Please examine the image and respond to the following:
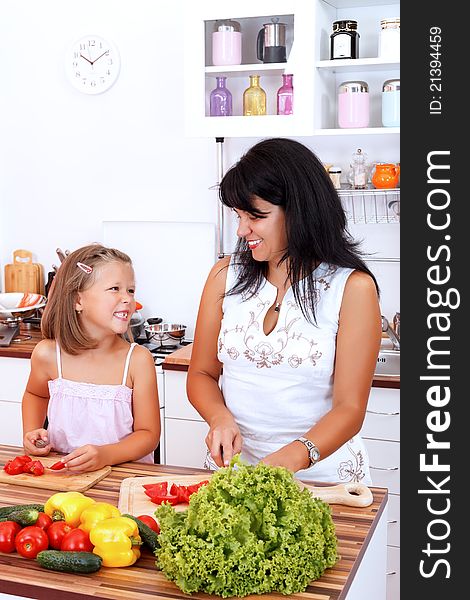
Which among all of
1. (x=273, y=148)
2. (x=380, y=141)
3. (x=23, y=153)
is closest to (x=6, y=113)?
(x=23, y=153)

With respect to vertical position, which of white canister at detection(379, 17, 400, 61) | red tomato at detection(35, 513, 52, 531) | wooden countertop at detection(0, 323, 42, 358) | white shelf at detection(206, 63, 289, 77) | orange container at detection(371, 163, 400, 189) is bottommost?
red tomato at detection(35, 513, 52, 531)

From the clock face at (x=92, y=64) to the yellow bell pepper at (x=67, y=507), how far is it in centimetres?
256

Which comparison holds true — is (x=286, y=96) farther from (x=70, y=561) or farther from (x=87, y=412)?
(x=70, y=561)

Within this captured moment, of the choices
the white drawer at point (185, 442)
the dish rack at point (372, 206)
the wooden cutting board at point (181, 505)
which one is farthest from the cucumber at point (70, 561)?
the dish rack at point (372, 206)

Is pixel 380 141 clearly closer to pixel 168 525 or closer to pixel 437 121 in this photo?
pixel 437 121

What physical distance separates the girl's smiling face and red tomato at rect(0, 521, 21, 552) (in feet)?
2.60

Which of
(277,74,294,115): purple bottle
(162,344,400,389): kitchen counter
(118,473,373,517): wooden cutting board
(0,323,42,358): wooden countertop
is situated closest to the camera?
(118,473,373,517): wooden cutting board

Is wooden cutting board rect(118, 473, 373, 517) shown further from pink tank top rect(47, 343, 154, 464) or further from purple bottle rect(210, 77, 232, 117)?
purple bottle rect(210, 77, 232, 117)

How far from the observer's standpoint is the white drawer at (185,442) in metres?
3.02

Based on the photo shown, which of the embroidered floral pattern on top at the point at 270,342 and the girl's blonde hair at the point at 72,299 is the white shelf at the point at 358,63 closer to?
the girl's blonde hair at the point at 72,299

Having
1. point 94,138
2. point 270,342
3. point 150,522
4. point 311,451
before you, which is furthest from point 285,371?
point 94,138

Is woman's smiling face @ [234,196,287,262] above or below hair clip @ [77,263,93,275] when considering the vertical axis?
above

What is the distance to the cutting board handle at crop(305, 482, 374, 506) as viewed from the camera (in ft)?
5.05

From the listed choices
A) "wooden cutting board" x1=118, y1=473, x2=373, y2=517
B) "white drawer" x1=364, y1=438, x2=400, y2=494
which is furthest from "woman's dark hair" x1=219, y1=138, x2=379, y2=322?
"white drawer" x1=364, y1=438, x2=400, y2=494
